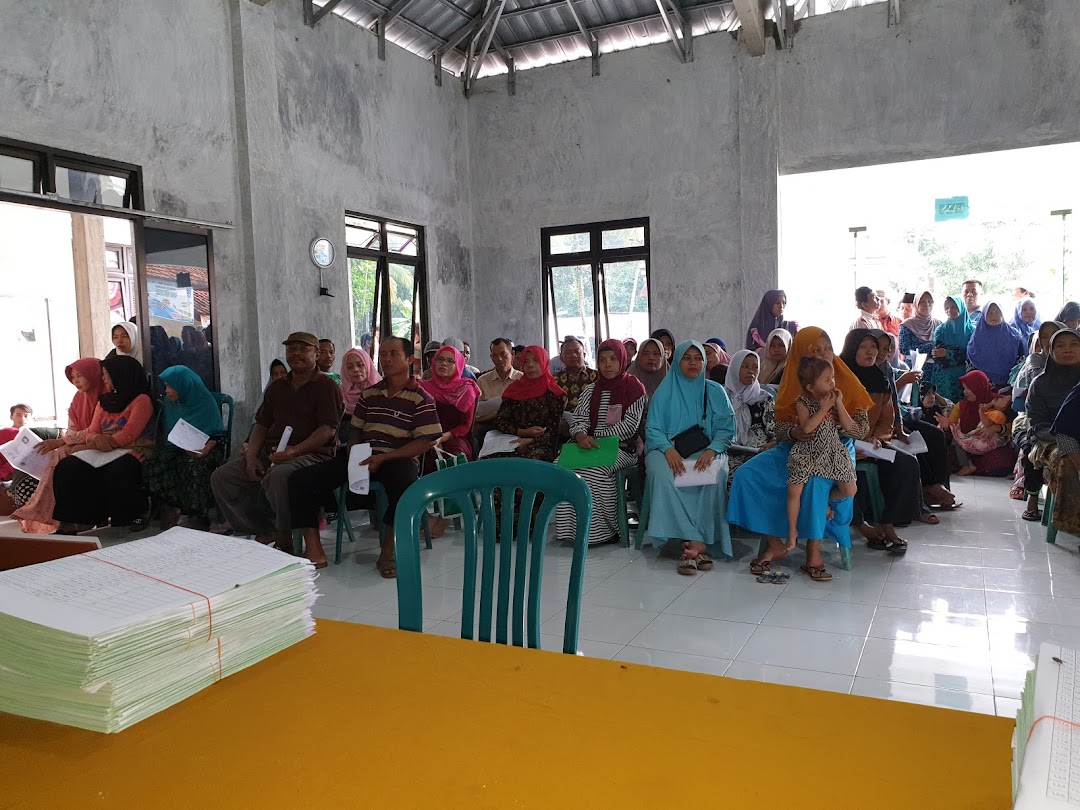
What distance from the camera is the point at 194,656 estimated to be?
91cm

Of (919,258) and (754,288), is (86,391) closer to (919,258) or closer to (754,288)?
(754,288)

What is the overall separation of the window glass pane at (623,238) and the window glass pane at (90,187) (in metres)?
4.72

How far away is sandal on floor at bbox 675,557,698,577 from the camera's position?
382 centimetres

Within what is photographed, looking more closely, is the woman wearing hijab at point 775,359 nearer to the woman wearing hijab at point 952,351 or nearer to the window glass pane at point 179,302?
the woman wearing hijab at point 952,351

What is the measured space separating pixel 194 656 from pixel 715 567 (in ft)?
10.9

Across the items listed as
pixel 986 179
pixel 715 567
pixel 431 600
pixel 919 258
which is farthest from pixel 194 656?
pixel 919 258

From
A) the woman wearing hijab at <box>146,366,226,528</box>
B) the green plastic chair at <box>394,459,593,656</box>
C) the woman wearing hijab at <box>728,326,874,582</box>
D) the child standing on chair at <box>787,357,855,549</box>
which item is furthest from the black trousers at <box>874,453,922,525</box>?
the woman wearing hijab at <box>146,366,226,528</box>

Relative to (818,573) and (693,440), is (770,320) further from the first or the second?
(818,573)

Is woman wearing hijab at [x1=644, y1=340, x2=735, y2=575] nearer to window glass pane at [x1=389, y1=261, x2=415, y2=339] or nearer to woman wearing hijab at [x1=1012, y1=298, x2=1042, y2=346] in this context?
woman wearing hijab at [x1=1012, y1=298, x2=1042, y2=346]

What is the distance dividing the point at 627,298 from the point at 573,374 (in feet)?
11.9

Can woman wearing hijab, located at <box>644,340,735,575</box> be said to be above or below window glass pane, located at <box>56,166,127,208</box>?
below

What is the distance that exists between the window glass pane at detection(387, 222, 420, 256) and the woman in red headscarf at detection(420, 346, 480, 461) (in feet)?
10.3

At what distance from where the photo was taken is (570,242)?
8562 millimetres

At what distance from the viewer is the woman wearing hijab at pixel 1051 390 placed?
415 centimetres
